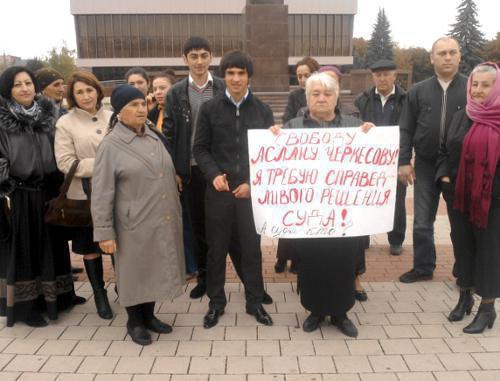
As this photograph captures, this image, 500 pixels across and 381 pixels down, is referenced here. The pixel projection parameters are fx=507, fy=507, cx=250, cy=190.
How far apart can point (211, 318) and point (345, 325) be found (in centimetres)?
111

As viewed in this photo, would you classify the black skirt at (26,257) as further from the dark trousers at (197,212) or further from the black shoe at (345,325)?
the black shoe at (345,325)

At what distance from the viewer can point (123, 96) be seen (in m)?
3.77

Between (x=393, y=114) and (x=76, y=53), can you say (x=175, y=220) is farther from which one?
(x=76, y=53)

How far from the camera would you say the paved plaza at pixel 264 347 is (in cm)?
348

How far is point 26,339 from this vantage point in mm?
4066

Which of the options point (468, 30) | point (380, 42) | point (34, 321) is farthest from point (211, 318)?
point (380, 42)

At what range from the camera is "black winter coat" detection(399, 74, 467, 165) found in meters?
4.84

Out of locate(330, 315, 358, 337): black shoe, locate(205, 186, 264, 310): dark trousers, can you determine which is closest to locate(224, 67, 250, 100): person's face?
locate(205, 186, 264, 310): dark trousers

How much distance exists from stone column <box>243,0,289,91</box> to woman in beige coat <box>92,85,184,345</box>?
45.9ft

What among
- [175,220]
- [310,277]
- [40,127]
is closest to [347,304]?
[310,277]

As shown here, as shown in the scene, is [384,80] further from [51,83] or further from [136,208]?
[51,83]

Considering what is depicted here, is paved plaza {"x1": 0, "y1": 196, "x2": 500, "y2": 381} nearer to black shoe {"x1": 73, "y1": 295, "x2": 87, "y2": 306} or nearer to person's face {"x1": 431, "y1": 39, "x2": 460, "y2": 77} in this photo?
black shoe {"x1": 73, "y1": 295, "x2": 87, "y2": 306}

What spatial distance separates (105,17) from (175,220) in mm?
55033

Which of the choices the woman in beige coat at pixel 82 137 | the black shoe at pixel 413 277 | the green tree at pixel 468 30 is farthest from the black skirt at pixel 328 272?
the green tree at pixel 468 30
